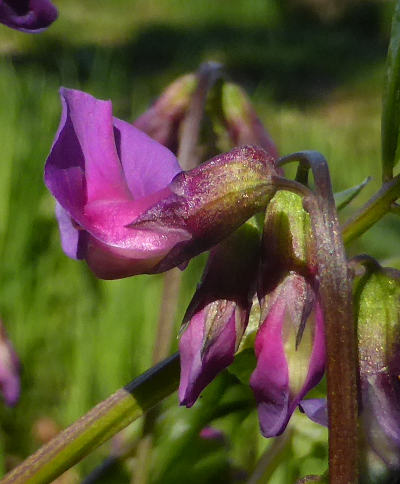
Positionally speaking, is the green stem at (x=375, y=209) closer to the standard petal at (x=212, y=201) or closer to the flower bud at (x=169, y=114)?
the standard petal at (x=212, y=201)

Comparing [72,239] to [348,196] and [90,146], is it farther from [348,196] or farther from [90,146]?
[348,196]

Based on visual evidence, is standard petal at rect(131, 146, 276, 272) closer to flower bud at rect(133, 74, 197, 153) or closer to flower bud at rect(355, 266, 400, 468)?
flower bud at rect(355, 266, 400, 468)

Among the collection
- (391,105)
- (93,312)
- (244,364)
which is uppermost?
(391,105)

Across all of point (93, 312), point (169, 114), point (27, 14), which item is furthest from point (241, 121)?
point (93, 312)

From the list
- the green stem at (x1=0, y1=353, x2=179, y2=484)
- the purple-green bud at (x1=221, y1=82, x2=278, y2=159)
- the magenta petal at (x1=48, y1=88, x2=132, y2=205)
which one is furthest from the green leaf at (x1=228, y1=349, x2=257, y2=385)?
the purple-green bud at (x1=221, y1=82, x2=278, y2=159)

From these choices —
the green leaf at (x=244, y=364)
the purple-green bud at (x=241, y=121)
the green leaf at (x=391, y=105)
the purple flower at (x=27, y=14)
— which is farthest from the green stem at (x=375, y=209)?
the purple-green bud at (x=241, y=121)

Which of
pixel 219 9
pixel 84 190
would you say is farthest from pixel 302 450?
pixel 219 9
